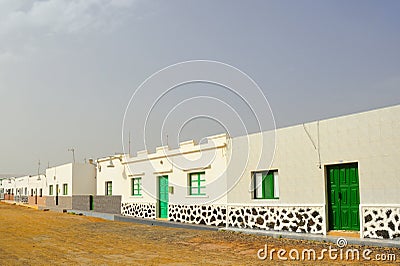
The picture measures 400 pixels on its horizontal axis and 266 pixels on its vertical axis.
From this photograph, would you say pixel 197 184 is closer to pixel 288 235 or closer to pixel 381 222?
pixel 288 235

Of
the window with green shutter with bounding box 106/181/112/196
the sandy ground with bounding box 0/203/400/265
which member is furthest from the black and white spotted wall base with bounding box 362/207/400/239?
the window with green shutter with bounding box 106/181/112/196

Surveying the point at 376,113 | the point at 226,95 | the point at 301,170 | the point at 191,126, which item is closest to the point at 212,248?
the point at 301,170

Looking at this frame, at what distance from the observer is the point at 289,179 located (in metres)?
16.1

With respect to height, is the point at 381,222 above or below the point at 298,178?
below

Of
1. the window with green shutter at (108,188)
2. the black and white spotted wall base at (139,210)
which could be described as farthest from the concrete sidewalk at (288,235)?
the window with green shutter at (108,188)

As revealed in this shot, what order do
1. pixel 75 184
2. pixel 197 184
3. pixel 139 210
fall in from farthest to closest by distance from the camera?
pixel 75 184 < pixel 139 210 < pixel 197 184

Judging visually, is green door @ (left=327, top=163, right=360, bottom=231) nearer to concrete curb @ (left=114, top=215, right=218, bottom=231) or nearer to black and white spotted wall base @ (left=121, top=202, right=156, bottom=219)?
concrete curb @ (left=114, top=215, right=218, bottom=231)

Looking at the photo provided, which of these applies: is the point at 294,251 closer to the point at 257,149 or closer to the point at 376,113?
the point at 376,113

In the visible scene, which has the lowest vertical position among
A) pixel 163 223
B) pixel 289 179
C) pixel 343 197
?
pixel 163 223

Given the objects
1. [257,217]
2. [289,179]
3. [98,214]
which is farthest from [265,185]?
[98,214]

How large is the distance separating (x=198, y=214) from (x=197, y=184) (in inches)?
52.6

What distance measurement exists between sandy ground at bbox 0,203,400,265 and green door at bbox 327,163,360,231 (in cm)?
124

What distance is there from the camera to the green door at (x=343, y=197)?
13984 mm

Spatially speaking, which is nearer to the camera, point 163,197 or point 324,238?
point 324,238
